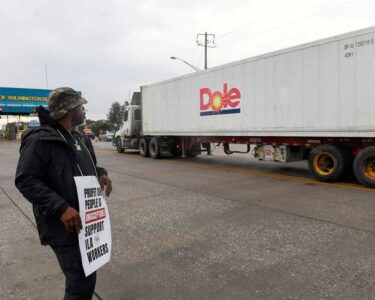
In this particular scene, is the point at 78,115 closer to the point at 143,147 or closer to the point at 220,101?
the point at 220,101

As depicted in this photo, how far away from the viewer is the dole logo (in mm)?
11820

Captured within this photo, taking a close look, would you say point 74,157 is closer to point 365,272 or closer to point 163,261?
point 163,261

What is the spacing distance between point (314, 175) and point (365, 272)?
6.15m

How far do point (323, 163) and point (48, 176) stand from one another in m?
8.57

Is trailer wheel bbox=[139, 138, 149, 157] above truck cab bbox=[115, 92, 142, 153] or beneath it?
beneath

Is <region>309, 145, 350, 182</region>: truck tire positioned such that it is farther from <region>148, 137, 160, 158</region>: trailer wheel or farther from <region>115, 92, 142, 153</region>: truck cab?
<region>115, 92, 142, 153</region>: truck cab

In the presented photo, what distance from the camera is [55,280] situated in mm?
3705

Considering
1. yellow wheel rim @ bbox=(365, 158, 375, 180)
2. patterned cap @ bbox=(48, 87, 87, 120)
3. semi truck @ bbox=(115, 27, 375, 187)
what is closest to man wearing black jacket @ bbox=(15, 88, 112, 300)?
patterned cap @ bbox=(48, 87, 87, 120)

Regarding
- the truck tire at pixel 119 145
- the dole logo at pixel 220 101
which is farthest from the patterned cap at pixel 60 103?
the truck tire at pixel 119 145

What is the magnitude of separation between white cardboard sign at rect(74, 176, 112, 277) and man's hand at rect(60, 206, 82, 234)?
9 cm

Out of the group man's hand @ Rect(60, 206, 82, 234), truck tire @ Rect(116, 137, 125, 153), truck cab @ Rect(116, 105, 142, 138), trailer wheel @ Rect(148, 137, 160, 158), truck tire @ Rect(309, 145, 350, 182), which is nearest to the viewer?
man's hand @ Rect(60, 206, 82, 234)

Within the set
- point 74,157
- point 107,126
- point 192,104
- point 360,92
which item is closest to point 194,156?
point 192,104

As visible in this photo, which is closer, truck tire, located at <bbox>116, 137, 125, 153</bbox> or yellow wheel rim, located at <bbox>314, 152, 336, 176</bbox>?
yellow wheel rim, located at <bbox>314, 152, 336, 176</bbox>

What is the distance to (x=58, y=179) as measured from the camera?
2.40 m
